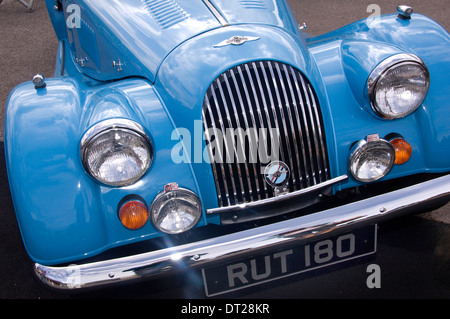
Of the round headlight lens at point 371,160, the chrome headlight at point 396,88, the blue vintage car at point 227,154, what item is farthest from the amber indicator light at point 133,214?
the chrome headlight at point 396,88

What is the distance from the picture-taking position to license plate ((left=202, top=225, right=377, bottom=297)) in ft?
6.84

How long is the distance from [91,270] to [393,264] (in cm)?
164

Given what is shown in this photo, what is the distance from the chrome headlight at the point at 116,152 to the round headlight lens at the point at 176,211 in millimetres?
140

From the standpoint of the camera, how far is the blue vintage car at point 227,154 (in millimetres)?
1944

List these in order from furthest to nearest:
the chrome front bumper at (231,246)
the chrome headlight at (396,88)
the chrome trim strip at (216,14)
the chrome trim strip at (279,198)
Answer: the chrome trim strip at (216,14)
the chrome headlight at (396,88)
the chrome trim strip at (279,198)
the chrome front bumper at (231,246)

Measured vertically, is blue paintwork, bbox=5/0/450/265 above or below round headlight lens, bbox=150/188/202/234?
above

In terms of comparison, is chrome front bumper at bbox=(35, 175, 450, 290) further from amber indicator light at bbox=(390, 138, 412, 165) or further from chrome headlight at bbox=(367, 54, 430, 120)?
chrome headlight at bbox=(367, 54, 430, 120)

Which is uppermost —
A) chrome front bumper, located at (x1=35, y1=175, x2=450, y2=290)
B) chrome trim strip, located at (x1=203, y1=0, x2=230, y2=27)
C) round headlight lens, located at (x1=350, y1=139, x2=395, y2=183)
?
chrome trim strip, located at (x1=203, y1=0, x2=230, y2=27)

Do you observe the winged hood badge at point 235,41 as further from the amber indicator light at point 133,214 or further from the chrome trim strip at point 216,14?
the amber indicator light at point 133,214

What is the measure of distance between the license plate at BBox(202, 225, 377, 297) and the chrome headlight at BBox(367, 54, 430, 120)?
0.53m

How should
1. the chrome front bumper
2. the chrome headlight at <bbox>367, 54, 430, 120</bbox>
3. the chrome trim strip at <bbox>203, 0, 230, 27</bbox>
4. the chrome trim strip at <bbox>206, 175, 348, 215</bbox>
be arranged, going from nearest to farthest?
1. the chrome front bumper
2. the chrome trim strip at <bbox>206, 175, 348, 215</bbox>
3. the chrome headlight at <bbox>367, 54, 430, 120</bbox>
4. the chrome trim strip at <bbox>203, 0, 230, 27</bbox>
